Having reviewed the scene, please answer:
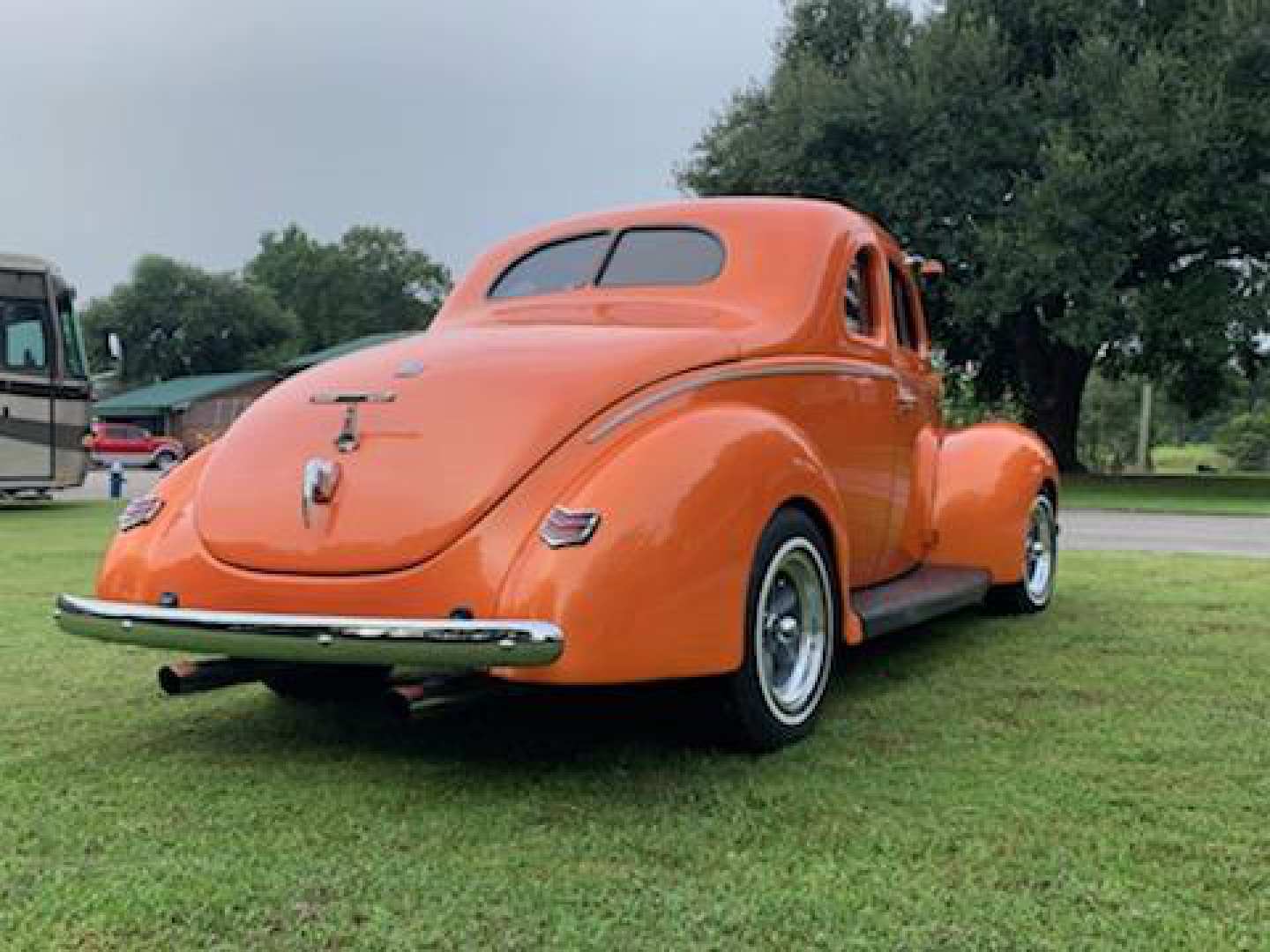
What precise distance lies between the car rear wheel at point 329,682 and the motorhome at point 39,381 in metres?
11.9

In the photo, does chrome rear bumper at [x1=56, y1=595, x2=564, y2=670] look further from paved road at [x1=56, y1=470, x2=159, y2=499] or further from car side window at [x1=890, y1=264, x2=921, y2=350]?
paved road at [x1=56, y1=470, x2=159, y2=499]

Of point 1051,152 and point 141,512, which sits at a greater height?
point 1051,152

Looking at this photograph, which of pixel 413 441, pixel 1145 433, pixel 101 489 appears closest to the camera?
pixel 413 441

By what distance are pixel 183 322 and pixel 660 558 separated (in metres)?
68.7

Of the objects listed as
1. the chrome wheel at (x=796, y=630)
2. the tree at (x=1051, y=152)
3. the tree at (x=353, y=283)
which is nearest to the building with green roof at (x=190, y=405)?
the tree at (x=353, y=283)

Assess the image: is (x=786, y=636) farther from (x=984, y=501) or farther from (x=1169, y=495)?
(x=1169, y=495)

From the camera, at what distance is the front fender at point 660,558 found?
3311mm

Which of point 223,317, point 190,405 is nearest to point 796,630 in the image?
point 190,405

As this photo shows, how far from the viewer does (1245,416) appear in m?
57.7

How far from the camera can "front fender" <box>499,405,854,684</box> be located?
3311 millimetres

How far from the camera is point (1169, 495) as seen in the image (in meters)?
22.3

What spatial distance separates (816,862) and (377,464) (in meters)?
1.66

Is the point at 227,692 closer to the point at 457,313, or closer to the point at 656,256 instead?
the point at 457,313

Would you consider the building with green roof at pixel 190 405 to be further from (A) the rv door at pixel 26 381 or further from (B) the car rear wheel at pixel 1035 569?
(B) the car rear wheel at pixel 1035 569
